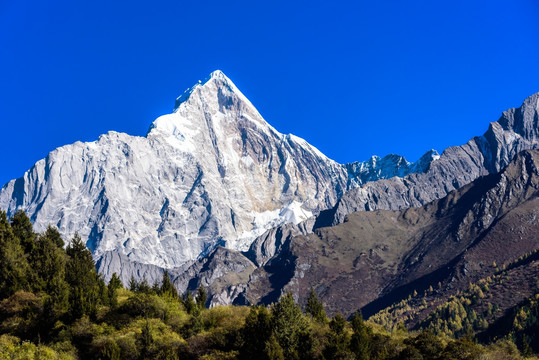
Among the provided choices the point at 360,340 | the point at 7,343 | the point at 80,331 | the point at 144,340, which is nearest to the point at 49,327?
the point at 80,331

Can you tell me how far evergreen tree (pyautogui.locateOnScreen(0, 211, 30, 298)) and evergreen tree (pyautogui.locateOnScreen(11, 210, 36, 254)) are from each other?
419 inches

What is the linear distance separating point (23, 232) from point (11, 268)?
25.8 metres

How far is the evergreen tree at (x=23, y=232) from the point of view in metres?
146

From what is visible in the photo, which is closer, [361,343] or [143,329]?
[143,329]

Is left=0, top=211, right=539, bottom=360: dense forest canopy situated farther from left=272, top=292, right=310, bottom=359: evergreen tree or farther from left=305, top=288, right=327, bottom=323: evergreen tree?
left=305, top=288, right=327, bottom=323: evergreen tree

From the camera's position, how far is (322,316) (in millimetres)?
151125

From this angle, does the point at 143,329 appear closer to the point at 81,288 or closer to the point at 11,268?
the point at 81,288

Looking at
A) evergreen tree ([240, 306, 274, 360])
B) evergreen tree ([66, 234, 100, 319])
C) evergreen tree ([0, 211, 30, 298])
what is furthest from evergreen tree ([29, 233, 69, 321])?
evergreen tree ([240, 306, 274, 360])

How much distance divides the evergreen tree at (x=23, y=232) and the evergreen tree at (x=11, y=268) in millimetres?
10644

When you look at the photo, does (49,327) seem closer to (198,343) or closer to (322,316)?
(198,343)

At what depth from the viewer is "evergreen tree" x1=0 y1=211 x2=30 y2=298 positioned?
120 m

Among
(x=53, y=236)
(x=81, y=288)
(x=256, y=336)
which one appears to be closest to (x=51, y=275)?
(x=81, y=288)

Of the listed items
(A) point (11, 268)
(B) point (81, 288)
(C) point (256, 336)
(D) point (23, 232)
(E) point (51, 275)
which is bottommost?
(C) point (256, 336)

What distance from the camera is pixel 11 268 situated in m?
124
